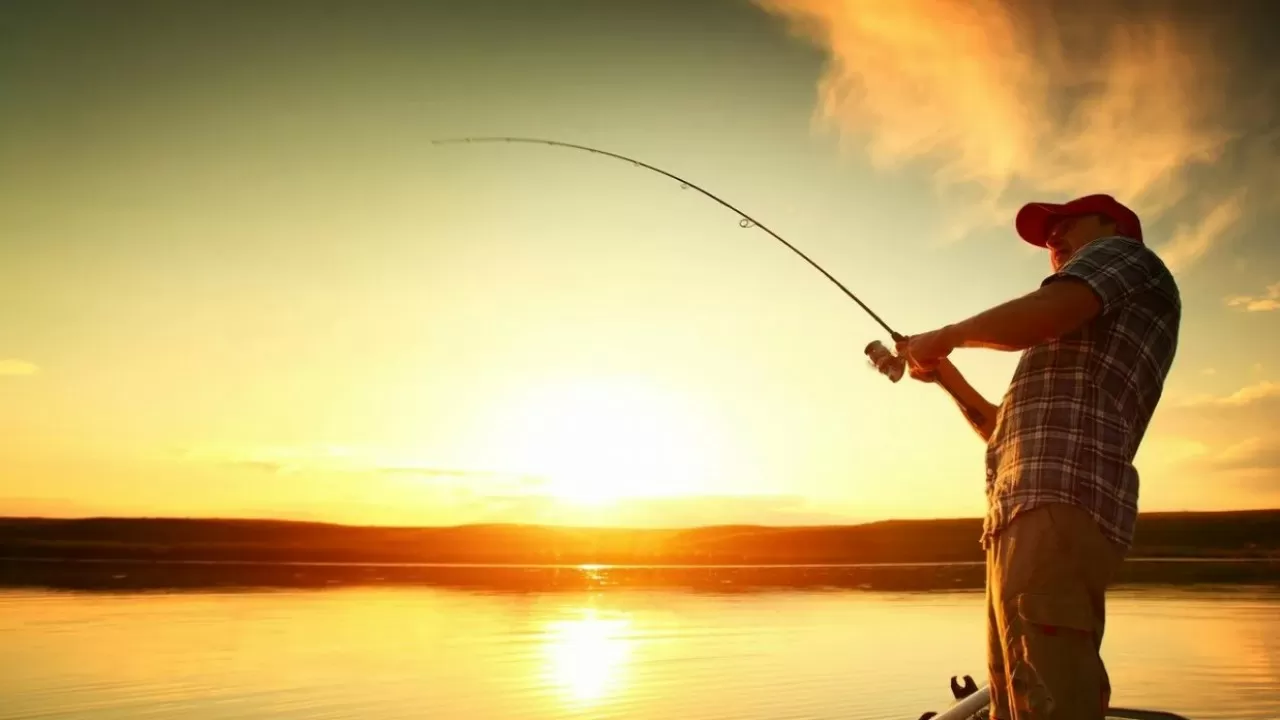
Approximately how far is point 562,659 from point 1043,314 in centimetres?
1085

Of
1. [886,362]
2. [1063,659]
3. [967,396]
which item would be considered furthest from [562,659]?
[1063,659]

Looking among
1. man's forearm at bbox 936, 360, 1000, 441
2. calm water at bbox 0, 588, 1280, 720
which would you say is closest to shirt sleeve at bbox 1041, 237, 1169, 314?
man's forearm at bbox 936, 360, 1000, 441

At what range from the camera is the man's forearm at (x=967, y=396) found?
355 centimetres

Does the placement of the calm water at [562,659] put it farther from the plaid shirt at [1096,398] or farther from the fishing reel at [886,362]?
the plaid shirt at [1096,398]

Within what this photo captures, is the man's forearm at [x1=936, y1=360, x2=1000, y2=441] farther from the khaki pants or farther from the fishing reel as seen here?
the khaki pants

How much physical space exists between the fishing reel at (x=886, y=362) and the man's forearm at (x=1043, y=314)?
3.68 feet

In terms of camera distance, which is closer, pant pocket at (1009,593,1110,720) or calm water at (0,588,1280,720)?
pant pocket at (1009,593,1110,720)

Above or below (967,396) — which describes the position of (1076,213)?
above

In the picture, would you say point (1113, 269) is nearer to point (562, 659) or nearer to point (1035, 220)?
point (1035, 220)

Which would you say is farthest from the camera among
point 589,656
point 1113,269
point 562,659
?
point 589,656

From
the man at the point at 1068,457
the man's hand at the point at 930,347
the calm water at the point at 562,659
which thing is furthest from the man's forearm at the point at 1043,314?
the calm water at the point at 562,659

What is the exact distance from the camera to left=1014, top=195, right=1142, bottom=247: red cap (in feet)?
10.3

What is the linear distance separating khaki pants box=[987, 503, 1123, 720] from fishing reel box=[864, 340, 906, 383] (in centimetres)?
127

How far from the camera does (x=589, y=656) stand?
1290 cm
